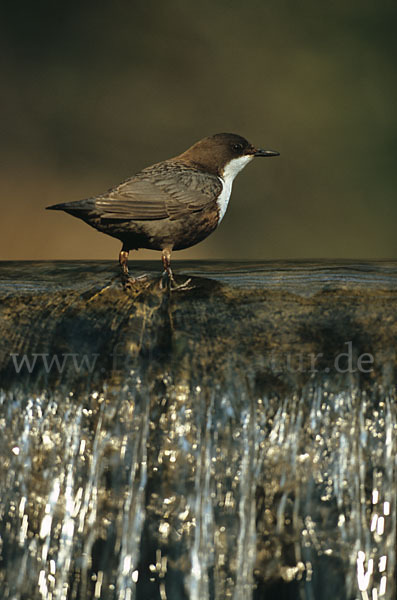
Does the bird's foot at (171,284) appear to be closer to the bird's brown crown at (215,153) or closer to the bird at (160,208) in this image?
the bird at (160,208)

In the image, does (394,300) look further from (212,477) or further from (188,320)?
(212,477)

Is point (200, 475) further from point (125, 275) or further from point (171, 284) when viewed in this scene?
point (125, 275)

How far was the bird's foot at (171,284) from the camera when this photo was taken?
3.12 metres

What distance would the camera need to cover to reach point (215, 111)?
8547mm

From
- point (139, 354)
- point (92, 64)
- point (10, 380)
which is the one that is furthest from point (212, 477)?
point (92, 64)

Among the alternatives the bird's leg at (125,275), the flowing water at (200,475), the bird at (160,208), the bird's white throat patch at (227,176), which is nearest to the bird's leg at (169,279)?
the bird at (160,208)

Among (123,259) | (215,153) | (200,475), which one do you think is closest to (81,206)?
(123,259)

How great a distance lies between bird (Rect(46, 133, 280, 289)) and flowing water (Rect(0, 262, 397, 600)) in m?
→ 0.67

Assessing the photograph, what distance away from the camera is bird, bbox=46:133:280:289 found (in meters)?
3.07

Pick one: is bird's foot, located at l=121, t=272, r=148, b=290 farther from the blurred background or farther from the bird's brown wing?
the blurred background

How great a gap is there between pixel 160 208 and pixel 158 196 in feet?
0.15

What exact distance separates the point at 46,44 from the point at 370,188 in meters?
Result: 3.51

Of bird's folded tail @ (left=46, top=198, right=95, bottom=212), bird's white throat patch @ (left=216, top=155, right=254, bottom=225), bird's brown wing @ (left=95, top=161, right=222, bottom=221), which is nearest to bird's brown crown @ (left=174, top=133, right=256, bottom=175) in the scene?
bird's white throat patch @ (left=216, top=155, right=254, bottom=225)

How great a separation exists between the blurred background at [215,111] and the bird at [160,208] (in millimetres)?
4534
